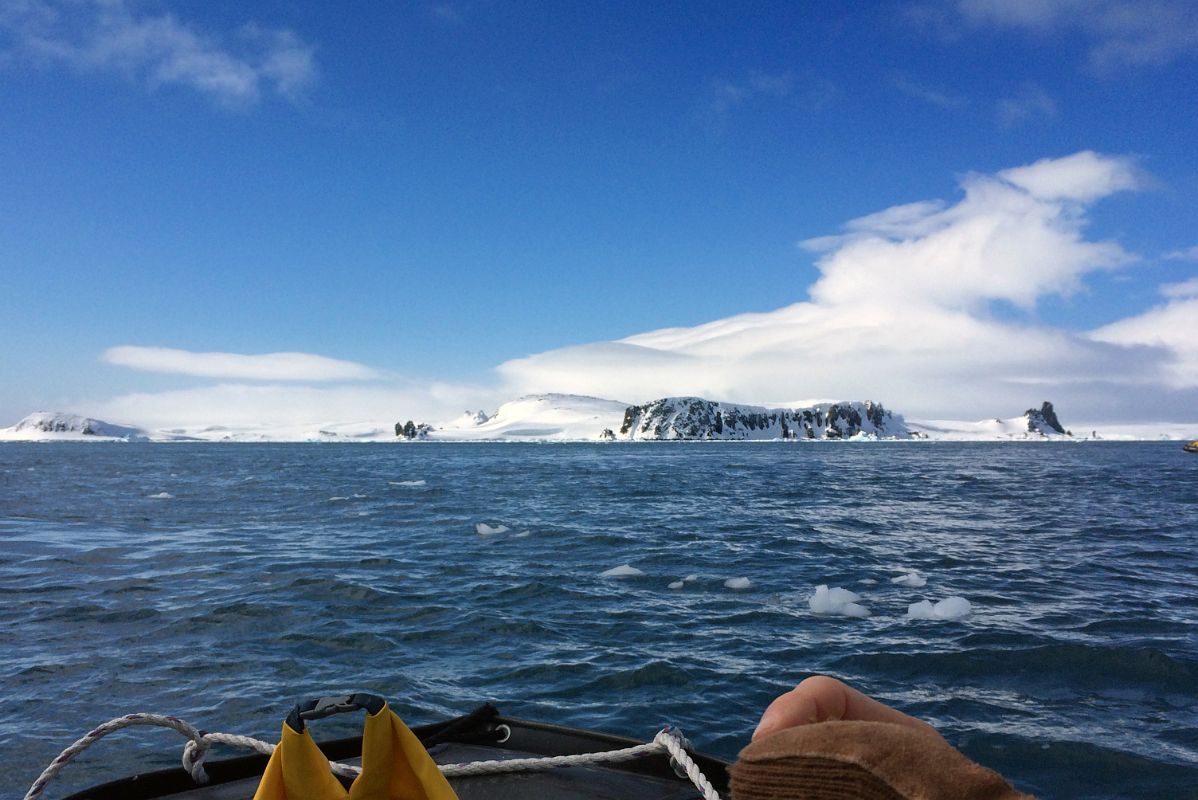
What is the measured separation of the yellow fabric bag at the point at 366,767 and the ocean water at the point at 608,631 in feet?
16.8

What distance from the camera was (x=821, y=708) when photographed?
243 cm

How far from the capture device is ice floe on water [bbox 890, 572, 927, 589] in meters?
13.9

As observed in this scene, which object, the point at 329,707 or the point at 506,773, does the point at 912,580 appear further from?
the point at 329,707

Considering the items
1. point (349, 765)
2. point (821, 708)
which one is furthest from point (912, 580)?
point (821, 708)

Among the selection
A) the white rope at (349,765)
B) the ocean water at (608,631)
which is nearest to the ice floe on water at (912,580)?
the ocean water at (608,631)

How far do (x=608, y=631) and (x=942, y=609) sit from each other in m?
5.42

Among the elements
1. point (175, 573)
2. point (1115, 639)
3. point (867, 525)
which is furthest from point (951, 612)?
point (175, 573)

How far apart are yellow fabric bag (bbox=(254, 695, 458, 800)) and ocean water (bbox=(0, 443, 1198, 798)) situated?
5124mm

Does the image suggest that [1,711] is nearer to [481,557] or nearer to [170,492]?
[481,557]

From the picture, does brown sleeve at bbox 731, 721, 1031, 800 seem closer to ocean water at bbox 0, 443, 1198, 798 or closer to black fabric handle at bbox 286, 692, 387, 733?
black fabric handle at bbox 286, 692, 387, 733

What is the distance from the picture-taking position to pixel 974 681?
870 cm

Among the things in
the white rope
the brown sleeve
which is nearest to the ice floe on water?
the white rope

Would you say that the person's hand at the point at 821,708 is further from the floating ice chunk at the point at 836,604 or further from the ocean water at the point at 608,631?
the floating ice chunk at the point at 836,604

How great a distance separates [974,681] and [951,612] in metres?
3.04
